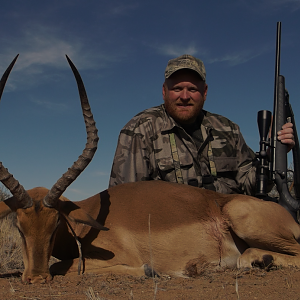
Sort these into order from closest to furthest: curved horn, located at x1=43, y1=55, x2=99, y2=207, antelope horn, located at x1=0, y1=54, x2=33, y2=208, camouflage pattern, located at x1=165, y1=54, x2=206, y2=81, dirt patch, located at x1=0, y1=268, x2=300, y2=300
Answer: dirt patch, located at x1=0, y1=268, x2=300, y2=300 → antelope horn, located at x1=0, y1=54, x2=33, y2=208 → curved horn, located at x1=43, y1=55, x2=99, y2=207 → camouflage pattern, located at x1=165, y1=54, x2=206, y2=81

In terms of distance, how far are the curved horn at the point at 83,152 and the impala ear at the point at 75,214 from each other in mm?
219

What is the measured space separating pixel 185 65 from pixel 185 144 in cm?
128

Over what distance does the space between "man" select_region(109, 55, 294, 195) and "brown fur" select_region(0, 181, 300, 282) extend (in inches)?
52.5

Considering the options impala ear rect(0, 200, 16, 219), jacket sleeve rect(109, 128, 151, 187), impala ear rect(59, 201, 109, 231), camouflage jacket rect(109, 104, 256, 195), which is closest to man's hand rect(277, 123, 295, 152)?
camouflage jacket rect(109, 104, 256, 195)

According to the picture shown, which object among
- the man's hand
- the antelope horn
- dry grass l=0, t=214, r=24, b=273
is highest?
the man's hand

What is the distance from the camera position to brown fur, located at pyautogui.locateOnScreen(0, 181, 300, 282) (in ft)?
13.8

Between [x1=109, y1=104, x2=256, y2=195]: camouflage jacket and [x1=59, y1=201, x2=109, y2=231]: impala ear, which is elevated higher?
[x1=109, y1=104, x2=256, y2=195]: camouflage jacket

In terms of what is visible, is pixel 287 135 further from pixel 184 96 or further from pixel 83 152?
pixel 83 152

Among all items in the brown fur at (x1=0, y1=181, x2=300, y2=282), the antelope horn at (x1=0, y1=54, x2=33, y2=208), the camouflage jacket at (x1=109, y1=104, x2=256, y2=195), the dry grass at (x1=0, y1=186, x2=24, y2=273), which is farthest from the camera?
the camouflage jacket at (x1=109, y1=104, x2=256, y2=195)

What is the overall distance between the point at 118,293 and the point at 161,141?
324 cm

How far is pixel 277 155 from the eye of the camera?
5.70 m

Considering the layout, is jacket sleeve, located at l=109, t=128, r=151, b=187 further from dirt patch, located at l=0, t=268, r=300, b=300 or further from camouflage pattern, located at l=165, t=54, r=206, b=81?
dirt patch, located at l=0, t=268, r=300, b=300

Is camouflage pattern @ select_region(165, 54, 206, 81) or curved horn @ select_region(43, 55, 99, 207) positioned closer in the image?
curved horn @ select_region(43, 55, 99, 207)

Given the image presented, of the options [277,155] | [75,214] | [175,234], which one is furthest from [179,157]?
[75,214]
